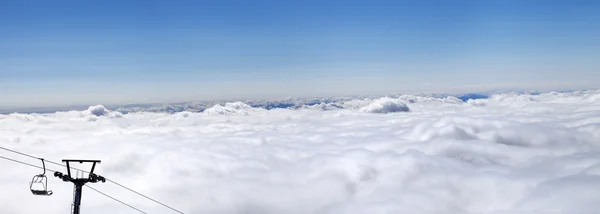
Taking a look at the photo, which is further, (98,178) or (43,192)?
(98,178)

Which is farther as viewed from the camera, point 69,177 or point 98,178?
point 98,178

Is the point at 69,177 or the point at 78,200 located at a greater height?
the point at 69,177
